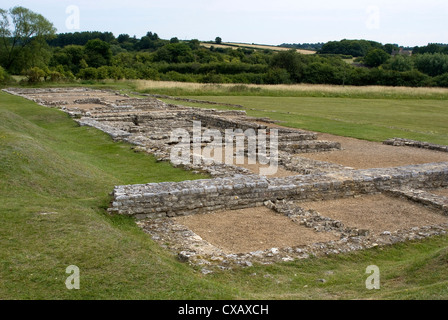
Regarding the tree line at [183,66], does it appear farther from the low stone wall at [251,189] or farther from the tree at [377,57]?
the low stone wall at [251,189]

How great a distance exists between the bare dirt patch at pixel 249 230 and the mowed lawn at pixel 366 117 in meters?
11.3

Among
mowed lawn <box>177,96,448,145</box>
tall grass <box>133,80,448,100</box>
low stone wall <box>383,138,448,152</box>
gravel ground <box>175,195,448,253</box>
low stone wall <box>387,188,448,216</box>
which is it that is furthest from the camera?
tall grass <box>133,80,448,100</box>

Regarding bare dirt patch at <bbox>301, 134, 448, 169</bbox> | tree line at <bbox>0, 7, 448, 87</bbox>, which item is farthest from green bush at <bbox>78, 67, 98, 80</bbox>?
bare dirt patch at <bbox>301, 134, 448, 169</bbox>

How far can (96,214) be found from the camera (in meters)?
7.68

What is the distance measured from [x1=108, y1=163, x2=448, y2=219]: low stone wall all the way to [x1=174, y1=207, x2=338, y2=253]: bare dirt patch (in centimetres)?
28

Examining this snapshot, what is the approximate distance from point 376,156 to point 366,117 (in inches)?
477

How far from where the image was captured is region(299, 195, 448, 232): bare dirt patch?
8.65 metres

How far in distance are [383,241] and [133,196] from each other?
A: 4549 mm

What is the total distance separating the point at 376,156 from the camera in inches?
587

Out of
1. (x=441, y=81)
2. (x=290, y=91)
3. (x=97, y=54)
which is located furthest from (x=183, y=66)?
(x=441, y=81)

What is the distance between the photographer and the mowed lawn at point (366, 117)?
20.2 meters

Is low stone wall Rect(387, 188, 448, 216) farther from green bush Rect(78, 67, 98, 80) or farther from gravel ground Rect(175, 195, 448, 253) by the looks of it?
green bush Rect(78, 67, 98, 80)
